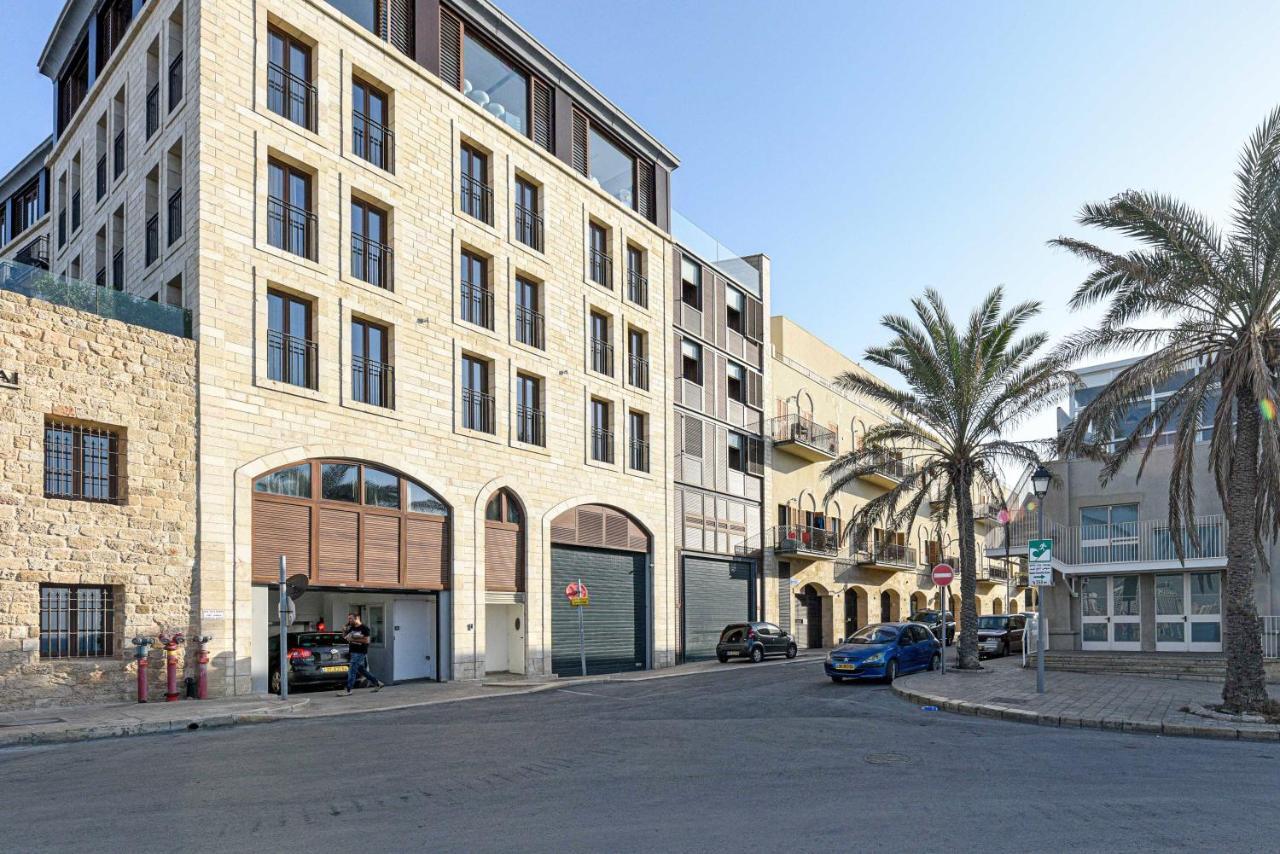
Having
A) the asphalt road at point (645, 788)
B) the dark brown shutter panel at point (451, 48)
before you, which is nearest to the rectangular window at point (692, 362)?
the dark brown shutter panel at point (451, 48)

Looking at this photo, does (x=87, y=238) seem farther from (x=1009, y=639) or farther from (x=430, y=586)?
(x=1009, y=639)

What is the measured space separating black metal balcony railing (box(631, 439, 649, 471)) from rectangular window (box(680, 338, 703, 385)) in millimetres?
4252

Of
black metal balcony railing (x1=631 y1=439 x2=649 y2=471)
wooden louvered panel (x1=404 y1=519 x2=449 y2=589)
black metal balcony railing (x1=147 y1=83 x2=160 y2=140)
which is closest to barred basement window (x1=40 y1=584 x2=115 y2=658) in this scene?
wooden louvered panel (x1=404 y1=519 x2=449 y2=589)

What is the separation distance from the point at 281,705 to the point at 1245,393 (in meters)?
16.8

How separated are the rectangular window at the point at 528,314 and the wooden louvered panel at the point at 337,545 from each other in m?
8.21

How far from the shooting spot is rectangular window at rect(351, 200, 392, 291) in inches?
993

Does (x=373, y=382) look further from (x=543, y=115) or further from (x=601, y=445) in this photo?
(x=543, y=115)

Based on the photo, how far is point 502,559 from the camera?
93.5 feet

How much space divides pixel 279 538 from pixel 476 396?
751 centimetres

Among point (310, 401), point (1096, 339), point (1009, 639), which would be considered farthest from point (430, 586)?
point (1009, 639)

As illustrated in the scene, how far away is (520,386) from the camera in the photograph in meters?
29.9

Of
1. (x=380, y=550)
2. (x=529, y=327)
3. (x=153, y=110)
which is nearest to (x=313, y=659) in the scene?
(x=380, y=550)

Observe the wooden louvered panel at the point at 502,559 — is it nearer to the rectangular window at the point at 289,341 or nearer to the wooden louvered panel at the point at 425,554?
the wooden louvered panel at the point at 425,554

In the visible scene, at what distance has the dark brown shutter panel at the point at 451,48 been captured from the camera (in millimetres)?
28250
